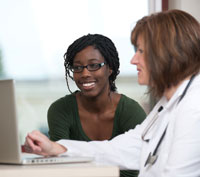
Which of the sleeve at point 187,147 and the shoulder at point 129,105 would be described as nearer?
the sleeve at point 187,147

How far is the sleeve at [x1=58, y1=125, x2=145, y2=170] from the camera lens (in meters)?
1.72

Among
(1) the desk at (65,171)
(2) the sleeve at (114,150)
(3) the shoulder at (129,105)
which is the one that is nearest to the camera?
(1) the desk at (65,171)

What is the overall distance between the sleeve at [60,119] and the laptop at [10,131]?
1119 mm

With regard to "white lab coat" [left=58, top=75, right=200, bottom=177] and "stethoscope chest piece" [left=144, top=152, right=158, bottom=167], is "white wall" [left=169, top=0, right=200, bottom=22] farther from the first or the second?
"stethoscope chest piece" [left=144, top=152, right=158, bottom=167]

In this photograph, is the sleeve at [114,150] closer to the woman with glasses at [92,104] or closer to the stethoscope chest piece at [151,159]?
the stethoscope chest piece at [151,159]

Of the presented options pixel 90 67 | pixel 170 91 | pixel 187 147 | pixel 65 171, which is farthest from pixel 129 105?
pixel 65 171

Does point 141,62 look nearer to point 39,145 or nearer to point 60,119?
point 39,145

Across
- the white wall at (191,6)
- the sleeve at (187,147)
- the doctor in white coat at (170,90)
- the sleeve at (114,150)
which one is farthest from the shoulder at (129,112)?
the white wall at (191,6)

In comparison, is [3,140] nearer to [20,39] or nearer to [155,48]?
[155,48]

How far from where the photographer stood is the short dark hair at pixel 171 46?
4.77ft

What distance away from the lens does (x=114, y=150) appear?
5.80 ft

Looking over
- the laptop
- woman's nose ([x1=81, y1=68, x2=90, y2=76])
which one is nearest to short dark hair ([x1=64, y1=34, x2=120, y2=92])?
woman's nose ([x1=81, y1=68, x2=90, y2=76])

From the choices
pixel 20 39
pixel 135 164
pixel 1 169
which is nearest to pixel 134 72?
pixel 20 39

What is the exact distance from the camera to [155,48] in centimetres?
148
